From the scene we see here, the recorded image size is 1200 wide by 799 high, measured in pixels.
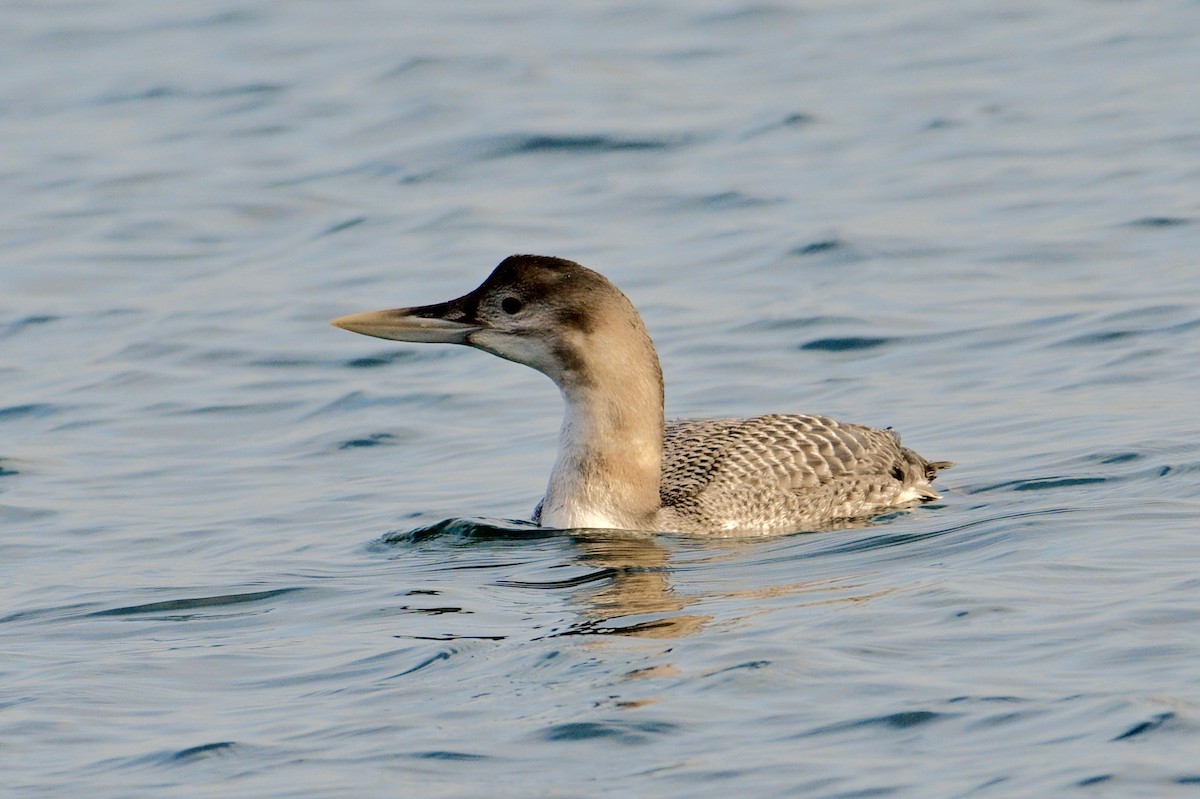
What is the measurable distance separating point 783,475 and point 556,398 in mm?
2507

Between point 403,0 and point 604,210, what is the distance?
677 cm

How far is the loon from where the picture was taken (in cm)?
731

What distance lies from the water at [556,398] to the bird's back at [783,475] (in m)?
0.20

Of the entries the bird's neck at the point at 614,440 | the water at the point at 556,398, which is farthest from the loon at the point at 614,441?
the water at the point at 556,398

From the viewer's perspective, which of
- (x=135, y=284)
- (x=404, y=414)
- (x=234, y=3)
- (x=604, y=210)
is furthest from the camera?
(x=234, y=3)

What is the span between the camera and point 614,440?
292 inches

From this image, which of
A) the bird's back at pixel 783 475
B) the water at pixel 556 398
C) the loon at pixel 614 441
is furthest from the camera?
the bird's back at pixel 783 475

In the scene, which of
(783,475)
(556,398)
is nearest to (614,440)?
(783,475)

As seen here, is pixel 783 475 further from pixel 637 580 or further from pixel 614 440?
pixel 637 580

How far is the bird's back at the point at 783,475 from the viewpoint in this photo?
7496 mm

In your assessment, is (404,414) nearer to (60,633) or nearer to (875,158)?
(60,633)

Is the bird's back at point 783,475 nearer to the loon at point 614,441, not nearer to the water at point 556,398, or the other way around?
the loon at point 614,441

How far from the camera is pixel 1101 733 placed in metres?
4.90

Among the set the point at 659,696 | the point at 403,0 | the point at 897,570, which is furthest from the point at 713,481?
the point at 403,0
